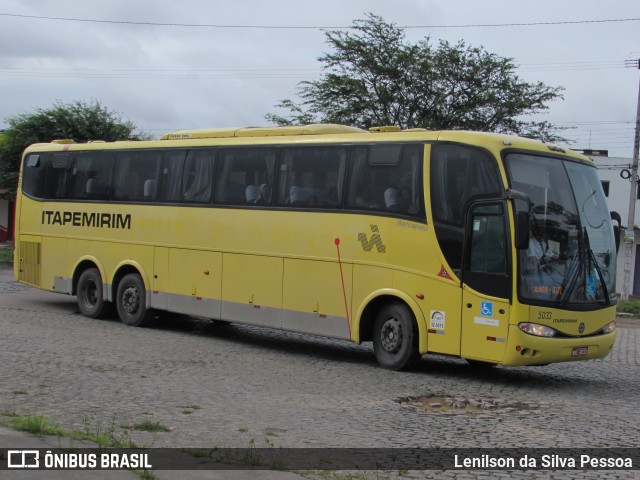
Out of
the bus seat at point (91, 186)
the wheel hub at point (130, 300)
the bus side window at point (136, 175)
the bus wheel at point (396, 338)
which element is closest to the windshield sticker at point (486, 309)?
the bus wheel at point (396, 338)

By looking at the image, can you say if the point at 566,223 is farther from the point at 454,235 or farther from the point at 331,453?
the point at 331,453

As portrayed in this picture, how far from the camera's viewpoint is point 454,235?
39.4 ft

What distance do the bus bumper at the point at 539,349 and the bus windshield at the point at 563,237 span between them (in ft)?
1.65

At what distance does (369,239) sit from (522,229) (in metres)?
2.71

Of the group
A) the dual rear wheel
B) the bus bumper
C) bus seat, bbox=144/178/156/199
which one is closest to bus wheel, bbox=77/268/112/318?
the dual rear wheel

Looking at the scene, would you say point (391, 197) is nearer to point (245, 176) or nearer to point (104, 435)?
point (245, 176)

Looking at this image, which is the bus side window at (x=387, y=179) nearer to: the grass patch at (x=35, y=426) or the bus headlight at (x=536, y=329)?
the bus headlight at (x=536, y=329)

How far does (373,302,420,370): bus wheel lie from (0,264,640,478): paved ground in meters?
0.27

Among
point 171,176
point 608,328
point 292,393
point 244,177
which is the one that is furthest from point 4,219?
point 608,328

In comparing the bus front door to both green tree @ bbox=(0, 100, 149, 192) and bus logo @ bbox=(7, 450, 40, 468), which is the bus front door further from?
green tree @ bbox=(0, 100, 149, 192)

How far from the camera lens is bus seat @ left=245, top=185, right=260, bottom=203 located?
585 inches

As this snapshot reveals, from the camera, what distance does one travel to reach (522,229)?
36.4 ft

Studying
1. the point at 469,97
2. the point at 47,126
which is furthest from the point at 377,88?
the point at 47,126

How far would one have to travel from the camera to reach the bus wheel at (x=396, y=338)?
1243cm
